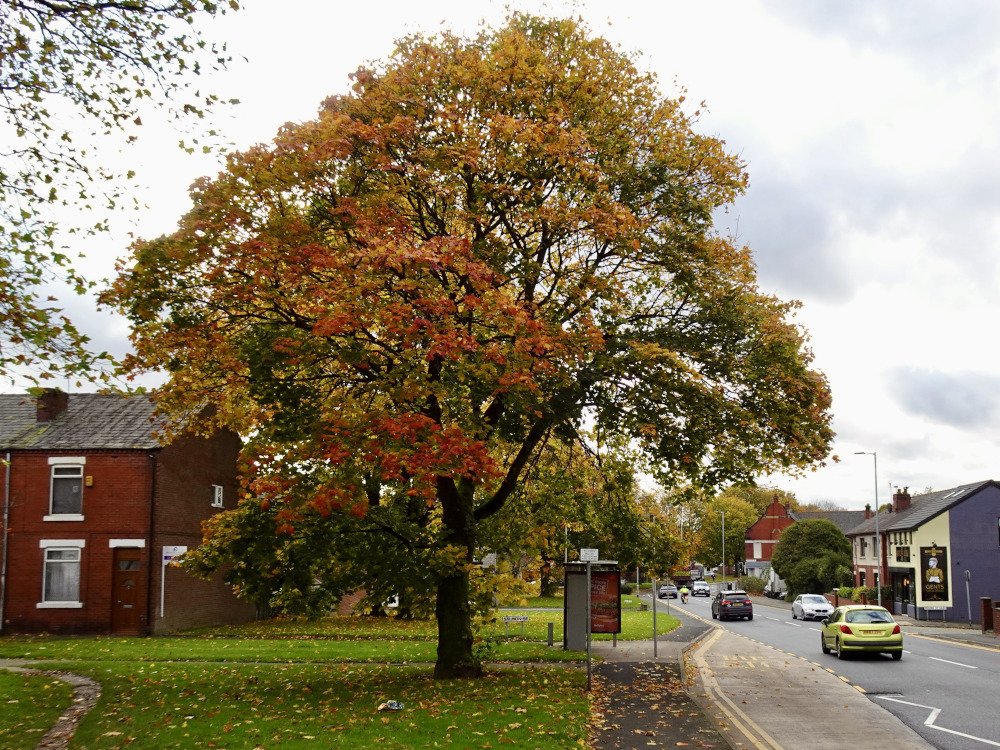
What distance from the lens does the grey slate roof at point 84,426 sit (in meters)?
29.1

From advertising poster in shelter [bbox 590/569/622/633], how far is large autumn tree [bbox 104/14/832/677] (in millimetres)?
6838

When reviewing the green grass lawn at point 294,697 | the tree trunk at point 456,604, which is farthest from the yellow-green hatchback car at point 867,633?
the tree trunk at point 456,604

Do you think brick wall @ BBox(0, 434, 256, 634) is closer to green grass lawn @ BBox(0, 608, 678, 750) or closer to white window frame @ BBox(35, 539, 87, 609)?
white window frame @ BBox(35, 539, 87, 609)

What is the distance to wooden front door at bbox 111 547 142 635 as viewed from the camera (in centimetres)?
2834

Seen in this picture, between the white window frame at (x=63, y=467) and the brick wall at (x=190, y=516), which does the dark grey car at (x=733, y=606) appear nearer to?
the brick wall at (x=190, y=516)

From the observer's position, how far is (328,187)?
15.3 m

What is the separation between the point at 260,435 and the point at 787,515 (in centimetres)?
10358

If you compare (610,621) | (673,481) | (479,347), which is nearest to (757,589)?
(610,621)

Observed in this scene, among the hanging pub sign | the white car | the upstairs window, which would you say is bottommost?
the white car

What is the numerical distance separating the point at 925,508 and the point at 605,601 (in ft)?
143

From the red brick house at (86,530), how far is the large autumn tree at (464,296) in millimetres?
14488

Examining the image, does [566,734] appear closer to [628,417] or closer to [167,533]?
[628,417]

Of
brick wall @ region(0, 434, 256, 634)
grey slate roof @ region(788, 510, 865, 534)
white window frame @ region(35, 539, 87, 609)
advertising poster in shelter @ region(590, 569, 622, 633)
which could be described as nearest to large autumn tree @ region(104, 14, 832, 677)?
advertising poster in shelter @ region(590, 569, 622, 633)

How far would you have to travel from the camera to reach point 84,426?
30.2 m
